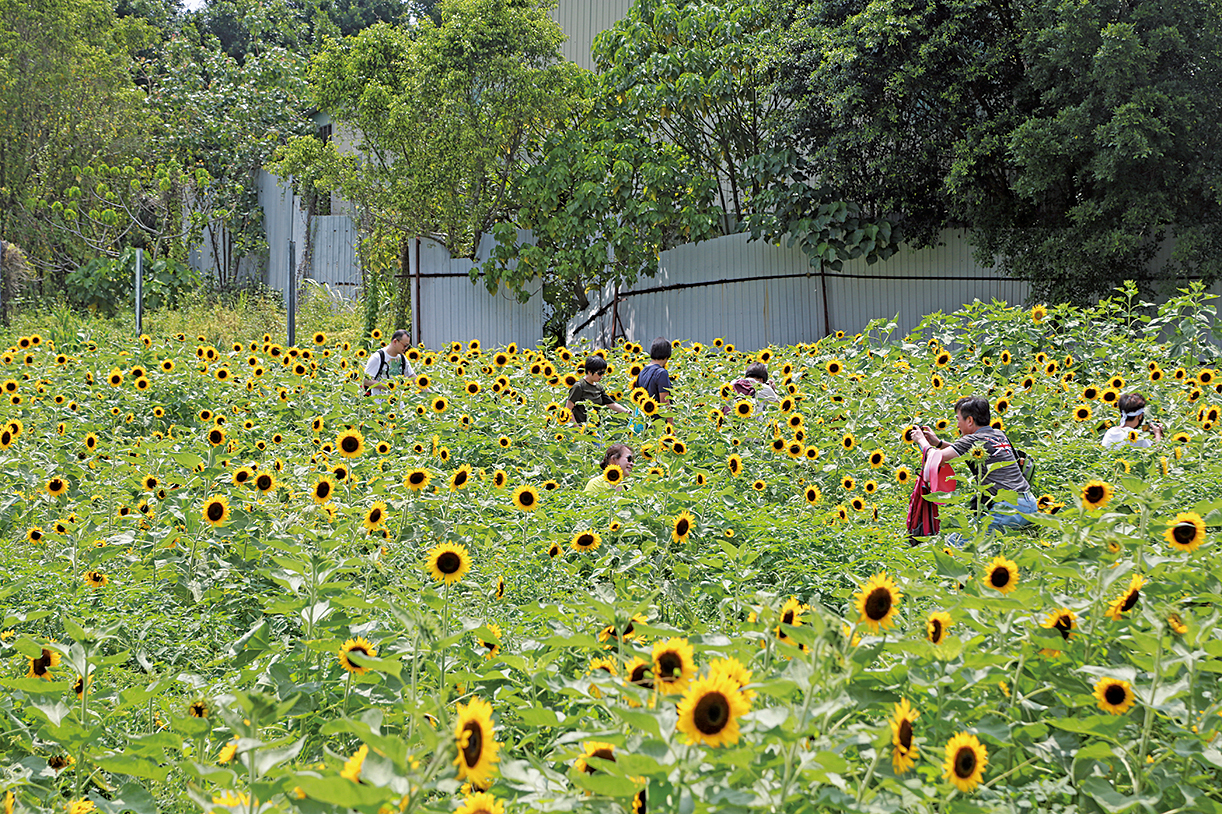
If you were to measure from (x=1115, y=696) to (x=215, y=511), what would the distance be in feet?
10.3

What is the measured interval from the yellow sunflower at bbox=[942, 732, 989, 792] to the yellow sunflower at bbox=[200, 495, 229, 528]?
9.71 ft

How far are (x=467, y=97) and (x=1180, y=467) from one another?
40.2ft

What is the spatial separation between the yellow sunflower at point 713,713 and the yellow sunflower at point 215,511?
2.80 meters

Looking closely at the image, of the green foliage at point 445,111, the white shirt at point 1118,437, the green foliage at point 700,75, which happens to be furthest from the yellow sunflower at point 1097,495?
the green foliage at point 445,111

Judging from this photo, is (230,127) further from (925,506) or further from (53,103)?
(925,506)

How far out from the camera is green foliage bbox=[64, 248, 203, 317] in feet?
65.6

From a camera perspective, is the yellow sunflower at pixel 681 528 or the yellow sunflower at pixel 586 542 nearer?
the yellow sunflower at pixel 586 542

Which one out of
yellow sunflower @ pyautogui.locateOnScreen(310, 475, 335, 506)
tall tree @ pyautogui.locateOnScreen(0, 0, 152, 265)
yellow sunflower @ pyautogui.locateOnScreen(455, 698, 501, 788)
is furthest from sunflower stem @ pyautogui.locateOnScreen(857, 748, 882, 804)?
tall tree @ pyautogui.locateOnScreen(0, 0, 152, 265)

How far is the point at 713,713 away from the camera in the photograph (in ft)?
5.42

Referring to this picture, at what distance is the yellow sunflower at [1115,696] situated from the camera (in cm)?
198

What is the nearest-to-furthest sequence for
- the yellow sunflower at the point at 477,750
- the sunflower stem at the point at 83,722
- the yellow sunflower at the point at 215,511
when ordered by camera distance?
the yellow sunflower at the point at 477,750
the sunflower stem at the point at 83,722
the yellow sunflower at the point at 215,511

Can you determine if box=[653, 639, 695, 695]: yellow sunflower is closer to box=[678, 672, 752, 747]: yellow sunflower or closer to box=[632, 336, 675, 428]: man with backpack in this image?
box=[678, 672, 752, 747]: yellow sunflower

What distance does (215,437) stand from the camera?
5086 millimetres

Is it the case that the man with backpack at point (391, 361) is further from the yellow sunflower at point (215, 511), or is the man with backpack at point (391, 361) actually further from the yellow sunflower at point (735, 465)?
the yellow sunflower at point (215, 511)
